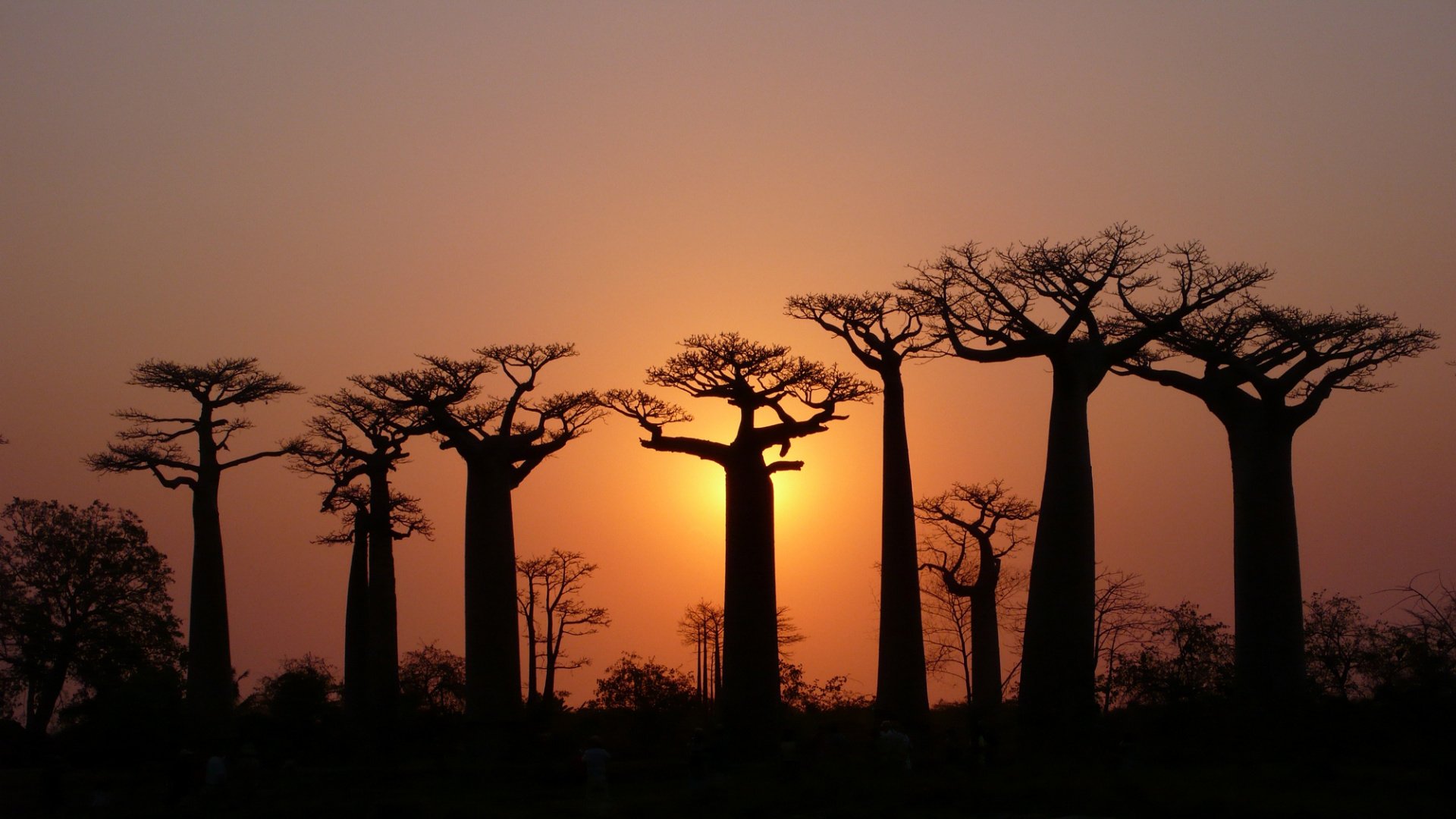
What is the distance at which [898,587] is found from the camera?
791 inches

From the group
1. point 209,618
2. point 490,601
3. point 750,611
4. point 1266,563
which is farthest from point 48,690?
point 1266,563

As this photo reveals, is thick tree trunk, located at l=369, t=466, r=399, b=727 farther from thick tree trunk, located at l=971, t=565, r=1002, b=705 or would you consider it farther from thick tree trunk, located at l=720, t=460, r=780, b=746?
thick tree trunk, located at l=971, t=565, r=1002, b=705

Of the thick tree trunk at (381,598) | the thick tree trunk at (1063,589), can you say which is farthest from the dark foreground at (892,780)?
the thick tree trunk at (381,598)

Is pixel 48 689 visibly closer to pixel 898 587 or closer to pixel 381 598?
pixel 381 598

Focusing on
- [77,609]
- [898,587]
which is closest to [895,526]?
[898,587]

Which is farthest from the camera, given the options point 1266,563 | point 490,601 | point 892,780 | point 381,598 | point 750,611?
point 381,598

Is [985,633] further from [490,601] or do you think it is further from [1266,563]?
[490,601]

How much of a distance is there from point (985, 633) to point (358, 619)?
468 inches

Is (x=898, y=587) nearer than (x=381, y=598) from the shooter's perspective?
Yes

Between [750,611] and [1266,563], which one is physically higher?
[1266,563]

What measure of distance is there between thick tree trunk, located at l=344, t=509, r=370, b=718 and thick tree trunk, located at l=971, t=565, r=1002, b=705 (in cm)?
1129

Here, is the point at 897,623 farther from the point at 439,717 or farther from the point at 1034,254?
the point at 439,717

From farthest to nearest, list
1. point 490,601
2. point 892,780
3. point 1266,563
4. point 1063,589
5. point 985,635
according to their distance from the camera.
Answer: point 985,635, point 490,601, point 1266,563, point 1063,589, point 892,780

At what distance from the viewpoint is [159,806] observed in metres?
13.8
